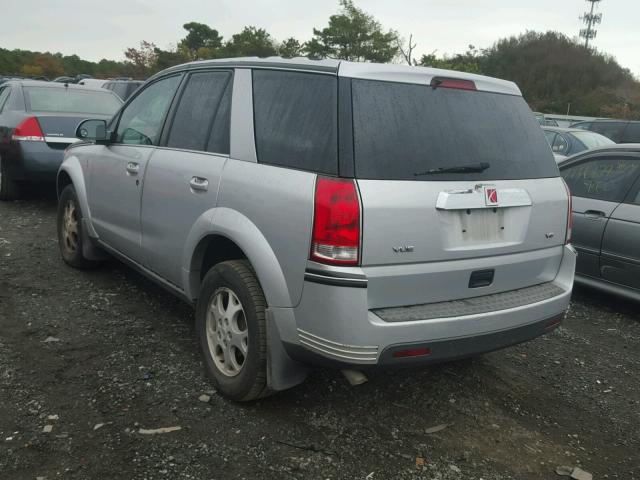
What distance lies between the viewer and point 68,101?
838 cm

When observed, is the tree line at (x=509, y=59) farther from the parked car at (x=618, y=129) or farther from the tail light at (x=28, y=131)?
the tail light at (x=28, y=131)

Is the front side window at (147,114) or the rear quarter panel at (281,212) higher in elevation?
the front side window at (147,114)

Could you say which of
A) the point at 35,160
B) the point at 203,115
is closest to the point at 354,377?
the point at 203,115

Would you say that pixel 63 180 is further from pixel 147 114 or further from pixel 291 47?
pixel 291 47

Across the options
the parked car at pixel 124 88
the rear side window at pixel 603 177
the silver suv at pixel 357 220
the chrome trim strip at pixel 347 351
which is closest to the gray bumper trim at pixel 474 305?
the silver suv at pixel 357 220

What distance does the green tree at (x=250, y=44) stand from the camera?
1908 inches

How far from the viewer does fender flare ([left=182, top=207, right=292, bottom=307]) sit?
2.81 metres

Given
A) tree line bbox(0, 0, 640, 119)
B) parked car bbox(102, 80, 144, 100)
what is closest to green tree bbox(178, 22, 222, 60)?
tree line bbox(0, 0, 640, 119)

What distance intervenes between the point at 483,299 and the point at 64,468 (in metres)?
2.10

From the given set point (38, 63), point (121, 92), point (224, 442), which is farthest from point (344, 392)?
point (38, 63)

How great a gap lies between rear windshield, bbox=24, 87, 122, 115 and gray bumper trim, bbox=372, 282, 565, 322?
695 cm

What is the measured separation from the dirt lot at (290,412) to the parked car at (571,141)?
22.5ft

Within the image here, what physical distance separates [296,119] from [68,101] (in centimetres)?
653

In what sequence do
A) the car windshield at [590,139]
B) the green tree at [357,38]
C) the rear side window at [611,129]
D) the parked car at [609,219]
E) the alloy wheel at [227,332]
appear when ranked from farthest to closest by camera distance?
the green tree at [357,38] → the rear side window at [611,129] → the car windshield at [590,139] → the parked car at [609,219] → the alloy wheel at [227,332]
